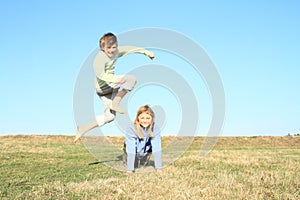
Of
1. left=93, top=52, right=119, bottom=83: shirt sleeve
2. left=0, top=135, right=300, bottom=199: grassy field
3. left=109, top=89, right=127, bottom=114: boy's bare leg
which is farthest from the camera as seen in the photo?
left=109, top=89, right=127, bottom=114: boy's bare leg

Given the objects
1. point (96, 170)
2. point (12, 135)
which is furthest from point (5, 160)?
point (12, 135)

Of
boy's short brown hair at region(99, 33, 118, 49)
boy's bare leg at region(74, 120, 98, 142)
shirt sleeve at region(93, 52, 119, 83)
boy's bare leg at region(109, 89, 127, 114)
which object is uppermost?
boy's short brown hair at region(99, 33, 118, 49)

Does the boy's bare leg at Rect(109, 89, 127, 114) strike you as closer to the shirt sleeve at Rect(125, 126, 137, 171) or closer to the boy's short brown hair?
the shirt sleeve at Rect(125, 126, 137, 171)

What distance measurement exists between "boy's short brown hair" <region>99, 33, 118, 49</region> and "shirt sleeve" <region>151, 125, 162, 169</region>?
2.25 meters

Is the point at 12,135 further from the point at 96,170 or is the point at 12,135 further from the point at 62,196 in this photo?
the point at 62,196

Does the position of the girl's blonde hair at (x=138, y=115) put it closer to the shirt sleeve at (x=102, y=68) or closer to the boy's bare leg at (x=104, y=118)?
the shirt sleeve at (x=102, y=68)

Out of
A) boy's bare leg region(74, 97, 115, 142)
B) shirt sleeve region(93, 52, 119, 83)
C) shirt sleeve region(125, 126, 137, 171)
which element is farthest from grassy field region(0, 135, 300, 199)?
shirt sleeve region(93, 52, 119, 83)

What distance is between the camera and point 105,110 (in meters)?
9.74

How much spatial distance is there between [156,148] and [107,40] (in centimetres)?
276

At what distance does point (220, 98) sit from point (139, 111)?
1836 mm

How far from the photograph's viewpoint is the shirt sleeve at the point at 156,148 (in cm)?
866

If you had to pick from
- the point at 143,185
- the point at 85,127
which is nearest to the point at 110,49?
the point at 85,127

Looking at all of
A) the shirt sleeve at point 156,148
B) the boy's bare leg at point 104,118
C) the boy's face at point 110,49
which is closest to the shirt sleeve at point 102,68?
the boy's face at point 110,49

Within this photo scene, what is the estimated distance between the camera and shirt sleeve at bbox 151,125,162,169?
341 inches
